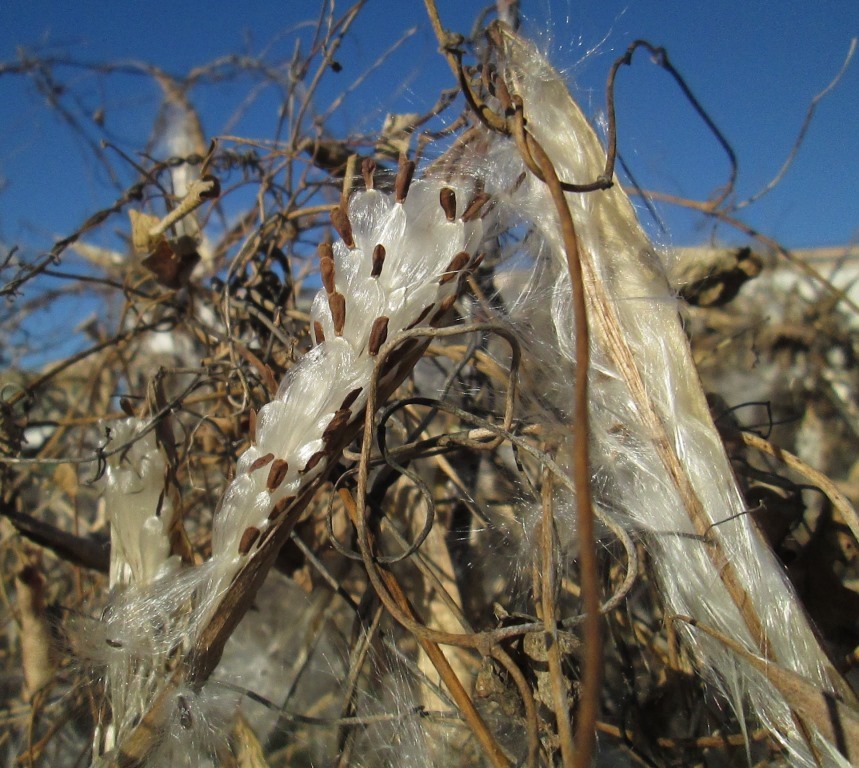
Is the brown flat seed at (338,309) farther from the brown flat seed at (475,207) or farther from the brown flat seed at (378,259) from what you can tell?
the brown flat seed at (475,207)

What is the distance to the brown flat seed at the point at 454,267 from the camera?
72 centimetres

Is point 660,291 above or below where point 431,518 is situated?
above

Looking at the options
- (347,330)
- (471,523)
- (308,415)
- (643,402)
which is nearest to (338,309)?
(347,330)

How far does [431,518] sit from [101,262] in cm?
156

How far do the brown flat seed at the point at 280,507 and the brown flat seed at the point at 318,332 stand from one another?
7.5 inches

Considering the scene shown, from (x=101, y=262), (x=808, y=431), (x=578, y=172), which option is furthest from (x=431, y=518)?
(x=101, y=262)

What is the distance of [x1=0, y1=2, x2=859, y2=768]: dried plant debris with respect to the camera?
2.25ft

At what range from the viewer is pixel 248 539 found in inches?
27.8

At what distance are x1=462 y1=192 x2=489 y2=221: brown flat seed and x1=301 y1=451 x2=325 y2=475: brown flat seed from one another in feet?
1.07

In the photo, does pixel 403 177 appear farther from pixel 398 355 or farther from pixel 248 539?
pixel 248 539

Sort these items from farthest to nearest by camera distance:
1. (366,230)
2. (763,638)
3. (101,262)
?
(101,262), (366,230), (763,638)

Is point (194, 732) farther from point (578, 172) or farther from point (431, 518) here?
point (578, 172)

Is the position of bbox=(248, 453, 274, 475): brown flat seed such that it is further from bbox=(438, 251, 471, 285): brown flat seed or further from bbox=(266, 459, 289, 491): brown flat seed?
bbox=(438, 251, 471, 285): brown flat seed

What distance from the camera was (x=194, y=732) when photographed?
2.46 feet
